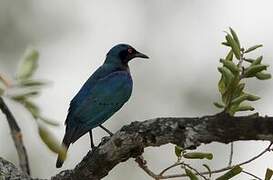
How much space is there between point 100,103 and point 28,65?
319 cm

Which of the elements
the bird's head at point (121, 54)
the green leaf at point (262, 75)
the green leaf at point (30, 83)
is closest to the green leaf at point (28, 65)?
the green leaf at point (30, 83)

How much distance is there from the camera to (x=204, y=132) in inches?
99.7

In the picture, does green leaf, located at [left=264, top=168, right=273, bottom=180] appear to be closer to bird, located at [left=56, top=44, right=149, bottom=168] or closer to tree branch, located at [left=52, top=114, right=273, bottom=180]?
tree branch, located at [left=52, top=114, right=273, bottom=180]

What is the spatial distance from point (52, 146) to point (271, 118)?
114 centimetres

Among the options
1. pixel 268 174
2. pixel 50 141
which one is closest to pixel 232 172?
pixel 268 174

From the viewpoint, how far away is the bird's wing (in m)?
4.56

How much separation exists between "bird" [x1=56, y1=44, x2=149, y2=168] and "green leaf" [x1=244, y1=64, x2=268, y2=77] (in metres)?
1.68

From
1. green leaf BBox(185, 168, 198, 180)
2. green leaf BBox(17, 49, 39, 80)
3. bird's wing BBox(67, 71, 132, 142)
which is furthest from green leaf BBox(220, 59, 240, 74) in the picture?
bird's wing BBox(67, 71, 132, 142)

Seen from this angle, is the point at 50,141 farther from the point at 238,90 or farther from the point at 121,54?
the point at 121,54

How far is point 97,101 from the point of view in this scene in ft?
15.9

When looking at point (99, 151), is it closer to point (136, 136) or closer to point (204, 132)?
point (136, 136)

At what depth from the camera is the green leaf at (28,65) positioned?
1.59 meters

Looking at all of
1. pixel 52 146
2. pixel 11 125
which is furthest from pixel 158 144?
pixel 52 146

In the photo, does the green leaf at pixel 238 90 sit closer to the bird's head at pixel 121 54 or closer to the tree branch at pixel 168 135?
the tree branch at pixel 168 135
